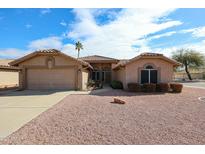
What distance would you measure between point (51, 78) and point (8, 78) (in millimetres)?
8073

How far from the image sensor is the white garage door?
20.1m

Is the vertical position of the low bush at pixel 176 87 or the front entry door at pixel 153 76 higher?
the front entry door at pixel 153 76

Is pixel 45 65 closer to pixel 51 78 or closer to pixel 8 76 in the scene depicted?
pixel 51 78

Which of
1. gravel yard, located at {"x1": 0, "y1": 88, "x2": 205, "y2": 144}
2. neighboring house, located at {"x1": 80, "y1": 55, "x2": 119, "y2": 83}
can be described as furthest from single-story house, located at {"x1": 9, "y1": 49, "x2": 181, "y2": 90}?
gravel yard, located at {"x1": 0, "y1": 88, "x2": 205, "y2": 144}

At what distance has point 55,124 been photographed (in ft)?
23.7

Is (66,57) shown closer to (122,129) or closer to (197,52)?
(122,129)

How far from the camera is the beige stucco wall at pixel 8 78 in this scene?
2329 centimetres

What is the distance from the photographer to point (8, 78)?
81.0 feet

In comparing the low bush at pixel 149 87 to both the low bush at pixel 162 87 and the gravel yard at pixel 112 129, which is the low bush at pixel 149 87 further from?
the gravel yard at pixel 112 129

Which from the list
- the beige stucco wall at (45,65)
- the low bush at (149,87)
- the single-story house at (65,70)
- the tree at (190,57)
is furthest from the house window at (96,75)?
the tree at (190,57)

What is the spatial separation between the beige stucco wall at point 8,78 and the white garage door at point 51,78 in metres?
5.21

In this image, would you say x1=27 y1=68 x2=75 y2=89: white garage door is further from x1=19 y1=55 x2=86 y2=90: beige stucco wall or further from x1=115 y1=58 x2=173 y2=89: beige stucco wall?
x1=115 y1=58 x2=173 y2=89: beige stucco wall

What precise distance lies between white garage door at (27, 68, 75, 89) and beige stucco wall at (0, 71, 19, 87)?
521 centimetres
